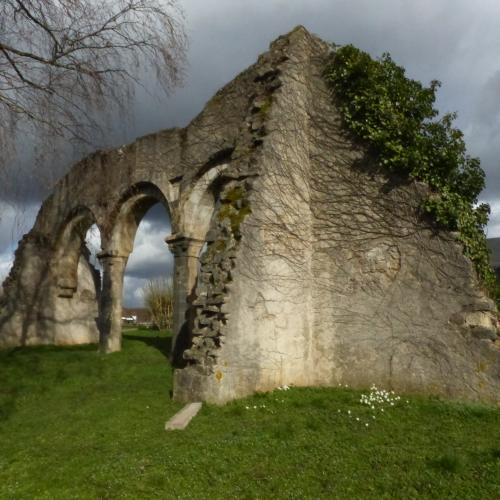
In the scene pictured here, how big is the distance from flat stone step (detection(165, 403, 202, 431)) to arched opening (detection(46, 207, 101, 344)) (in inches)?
327

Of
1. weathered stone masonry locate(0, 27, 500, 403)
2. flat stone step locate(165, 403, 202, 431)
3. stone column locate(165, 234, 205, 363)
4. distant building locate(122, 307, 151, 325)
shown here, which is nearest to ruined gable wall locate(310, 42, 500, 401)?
weathered stone masonry locate(0, 27, 500, 403)

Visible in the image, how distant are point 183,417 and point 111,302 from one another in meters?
6.29

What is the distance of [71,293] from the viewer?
13.8 meters

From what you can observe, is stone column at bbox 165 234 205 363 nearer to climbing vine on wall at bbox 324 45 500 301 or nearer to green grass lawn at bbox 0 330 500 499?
green grass lawn at bbox 0 330 500 499

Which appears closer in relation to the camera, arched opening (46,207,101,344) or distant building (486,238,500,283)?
arched opening (46,207,101,344)

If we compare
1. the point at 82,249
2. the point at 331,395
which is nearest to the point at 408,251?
the point at 331,395

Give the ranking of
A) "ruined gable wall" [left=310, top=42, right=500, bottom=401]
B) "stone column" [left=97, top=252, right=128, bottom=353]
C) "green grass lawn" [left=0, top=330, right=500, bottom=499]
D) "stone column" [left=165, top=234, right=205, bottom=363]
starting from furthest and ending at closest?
"stone column" [left=97, top=252, right=128, bottom=353]
"stone column" [left=165, top=234, right=205, bottom=363]
"ruined gable wall" [left=310, top=42, right=500, bottom=401]
"green grass lawn" [left=0, top=330, right=500, bottom=499]

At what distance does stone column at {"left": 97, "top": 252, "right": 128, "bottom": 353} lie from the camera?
448 inches

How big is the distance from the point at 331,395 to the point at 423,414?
1195 millimetres

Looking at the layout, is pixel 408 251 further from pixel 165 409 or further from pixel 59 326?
pixel 59 326

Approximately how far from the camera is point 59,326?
13.6 m

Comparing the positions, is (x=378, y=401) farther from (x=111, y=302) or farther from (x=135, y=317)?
(x=135, y=317)

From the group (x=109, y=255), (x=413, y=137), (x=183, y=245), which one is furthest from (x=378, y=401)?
(x=109, y=255)

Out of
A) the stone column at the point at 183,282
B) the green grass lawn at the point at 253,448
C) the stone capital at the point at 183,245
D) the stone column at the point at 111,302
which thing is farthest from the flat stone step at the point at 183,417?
the stone column at the point at 111,302
